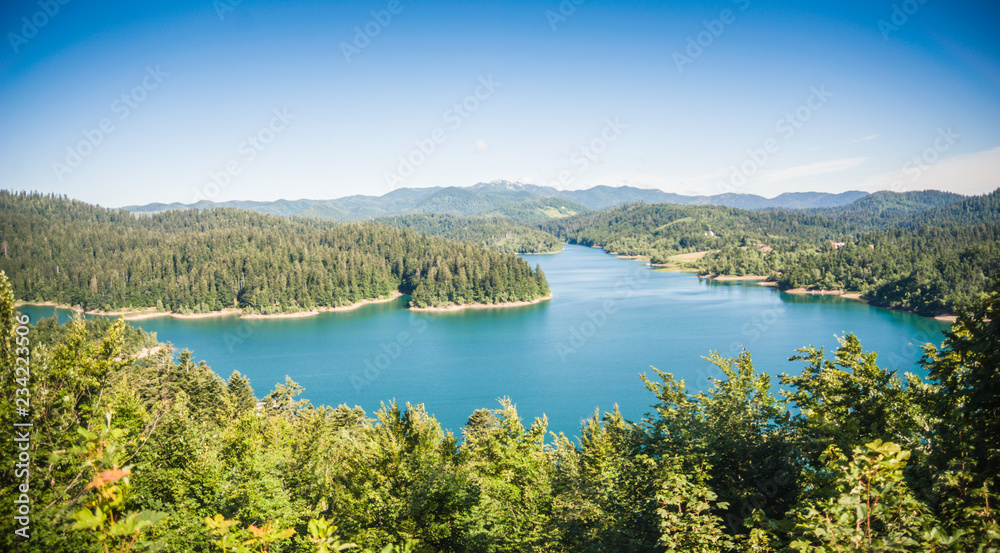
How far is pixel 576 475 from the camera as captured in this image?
11367 millimetres

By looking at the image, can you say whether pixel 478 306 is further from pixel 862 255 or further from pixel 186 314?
pixel 862 255

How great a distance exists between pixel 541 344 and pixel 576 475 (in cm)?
4169

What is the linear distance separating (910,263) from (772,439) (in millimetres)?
98683

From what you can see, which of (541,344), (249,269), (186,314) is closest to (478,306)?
(541,344)

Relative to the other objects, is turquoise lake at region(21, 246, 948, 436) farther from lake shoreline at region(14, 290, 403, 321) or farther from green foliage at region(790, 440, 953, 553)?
green foliage at region(790, 440, 953, 553)

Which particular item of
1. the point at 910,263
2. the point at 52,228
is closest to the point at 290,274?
the point at 52,228

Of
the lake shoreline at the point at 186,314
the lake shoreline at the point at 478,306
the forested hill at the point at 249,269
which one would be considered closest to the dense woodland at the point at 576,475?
the lake shoreline at the point at 478,306

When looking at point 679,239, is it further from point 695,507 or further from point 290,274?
point 695,507

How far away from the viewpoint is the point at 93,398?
27.5ft

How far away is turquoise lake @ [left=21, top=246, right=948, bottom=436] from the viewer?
37500 mm

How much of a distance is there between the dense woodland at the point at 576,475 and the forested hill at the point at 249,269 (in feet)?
223

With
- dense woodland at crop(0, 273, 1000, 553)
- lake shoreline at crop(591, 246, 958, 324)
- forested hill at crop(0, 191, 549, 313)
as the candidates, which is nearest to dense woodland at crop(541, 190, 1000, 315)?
lake shoreline at crop(591, 246, 958, 324)

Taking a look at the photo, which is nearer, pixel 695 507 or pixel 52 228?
pixel 695 507

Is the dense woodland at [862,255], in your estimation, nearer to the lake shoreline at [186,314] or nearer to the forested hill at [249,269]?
the forested hill at [249,269]
